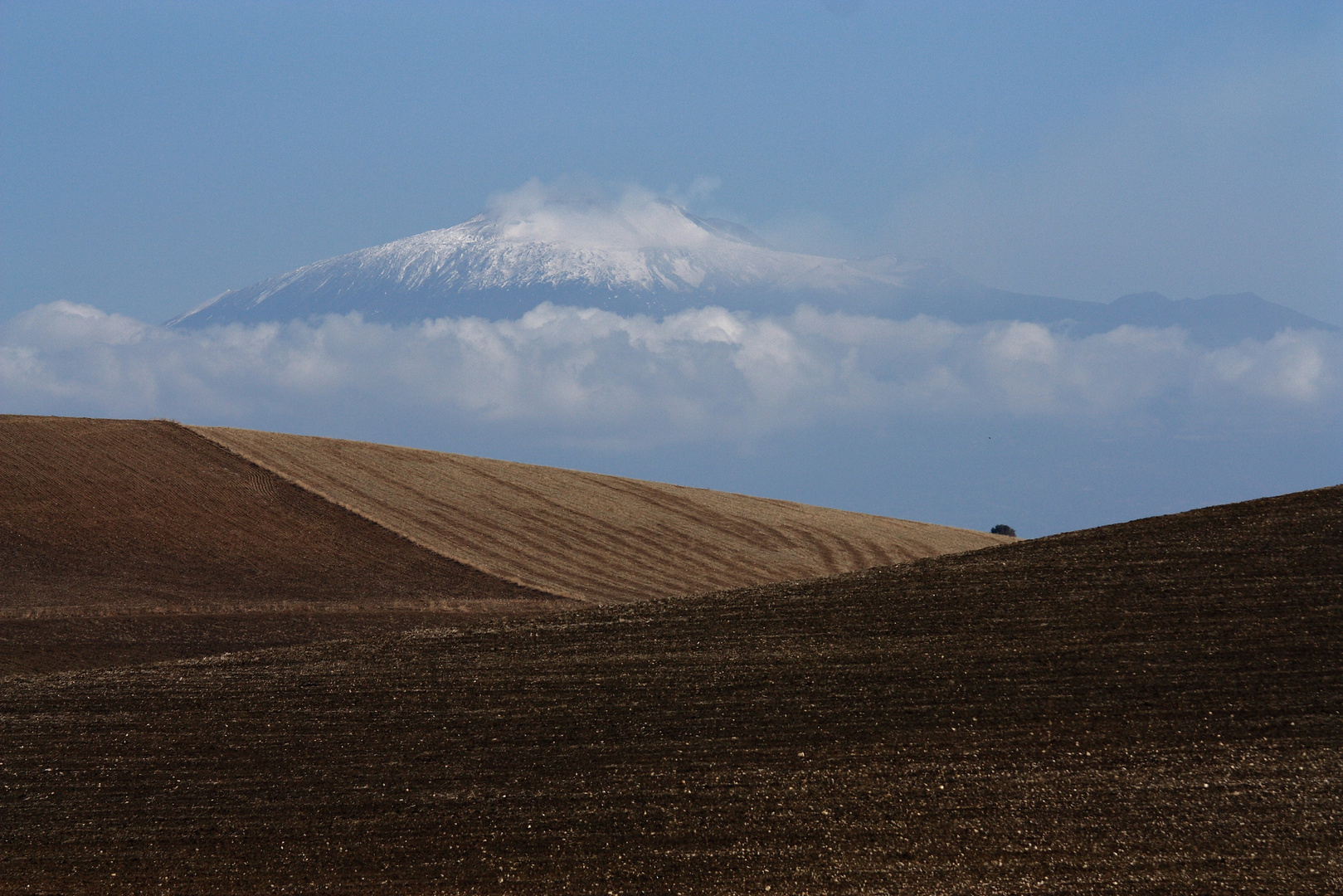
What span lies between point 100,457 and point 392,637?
89.1 feet

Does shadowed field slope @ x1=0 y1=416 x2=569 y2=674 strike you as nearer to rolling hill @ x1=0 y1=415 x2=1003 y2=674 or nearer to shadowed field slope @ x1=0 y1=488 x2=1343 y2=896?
rolling hill @ x1=0 y1=415 x2=1003 y2=674

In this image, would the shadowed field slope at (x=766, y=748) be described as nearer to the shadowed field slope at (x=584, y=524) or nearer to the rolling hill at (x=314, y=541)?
the rolling hill at (x=314, y=541)

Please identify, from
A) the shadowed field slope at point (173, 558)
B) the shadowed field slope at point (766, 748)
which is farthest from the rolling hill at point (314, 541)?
the shadowed field slope at point (766, 748)

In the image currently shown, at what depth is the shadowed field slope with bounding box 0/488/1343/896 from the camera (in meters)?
13.0

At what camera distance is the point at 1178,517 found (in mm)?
25016

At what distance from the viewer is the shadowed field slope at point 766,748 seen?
42.7 feet

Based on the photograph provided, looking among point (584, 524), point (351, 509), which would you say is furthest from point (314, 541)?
point (584, 524)

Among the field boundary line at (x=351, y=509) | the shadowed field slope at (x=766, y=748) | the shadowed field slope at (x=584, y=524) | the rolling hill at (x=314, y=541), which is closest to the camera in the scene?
the shadowed field slope at (x=766, y=748)

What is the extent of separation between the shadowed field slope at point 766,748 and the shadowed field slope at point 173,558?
27.7 feet

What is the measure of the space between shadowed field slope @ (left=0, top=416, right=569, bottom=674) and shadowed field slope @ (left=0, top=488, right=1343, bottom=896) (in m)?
8.44

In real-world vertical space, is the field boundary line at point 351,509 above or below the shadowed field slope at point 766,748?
above

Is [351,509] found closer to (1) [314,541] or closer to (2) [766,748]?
(1) [314,541]

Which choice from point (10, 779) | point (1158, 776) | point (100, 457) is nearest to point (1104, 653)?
point (1158, 776)

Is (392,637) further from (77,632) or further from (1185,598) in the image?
(1185,598)
